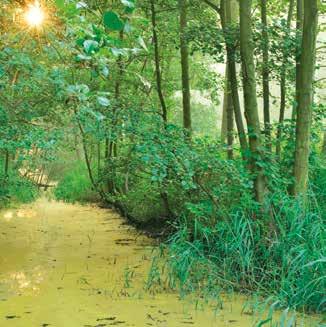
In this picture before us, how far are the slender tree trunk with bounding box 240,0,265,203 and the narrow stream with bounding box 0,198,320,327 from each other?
1201 millimetres

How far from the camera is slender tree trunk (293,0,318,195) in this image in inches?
193

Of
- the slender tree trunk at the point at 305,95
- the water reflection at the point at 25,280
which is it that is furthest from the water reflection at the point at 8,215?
the slender tree trunk at the point at 305,95

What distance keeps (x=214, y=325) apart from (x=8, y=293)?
191cm

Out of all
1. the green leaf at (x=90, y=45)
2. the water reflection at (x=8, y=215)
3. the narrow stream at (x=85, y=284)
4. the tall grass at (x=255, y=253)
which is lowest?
the narrow stream at (x=85, y=284)

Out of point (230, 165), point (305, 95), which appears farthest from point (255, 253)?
point (305, 95)

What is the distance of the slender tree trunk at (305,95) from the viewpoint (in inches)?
193

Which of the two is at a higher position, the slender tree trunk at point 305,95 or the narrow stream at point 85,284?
the slender tree trunk at point 305,95

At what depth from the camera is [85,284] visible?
205 inches

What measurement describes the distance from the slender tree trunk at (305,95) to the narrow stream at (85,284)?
1340mm

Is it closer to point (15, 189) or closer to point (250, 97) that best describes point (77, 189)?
point (15, 189)

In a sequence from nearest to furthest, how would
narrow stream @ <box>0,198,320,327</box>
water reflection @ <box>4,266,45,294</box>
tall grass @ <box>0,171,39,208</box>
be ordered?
narrow stream @ <box>0,198,320,327</box> → water reflection @ <box>4,266,45,294</box> → tall grass @ <box>0,171,39,208</box>

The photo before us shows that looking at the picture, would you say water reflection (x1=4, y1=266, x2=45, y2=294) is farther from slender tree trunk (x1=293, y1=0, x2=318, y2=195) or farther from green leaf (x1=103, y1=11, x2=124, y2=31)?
green leaf (x1=103, y1=11, x2=124, y2=31)

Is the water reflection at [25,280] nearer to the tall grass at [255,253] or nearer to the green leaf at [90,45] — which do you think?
the tall grass at [255,253]

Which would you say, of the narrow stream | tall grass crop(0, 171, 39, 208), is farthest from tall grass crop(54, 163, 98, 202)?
the narrow stream
